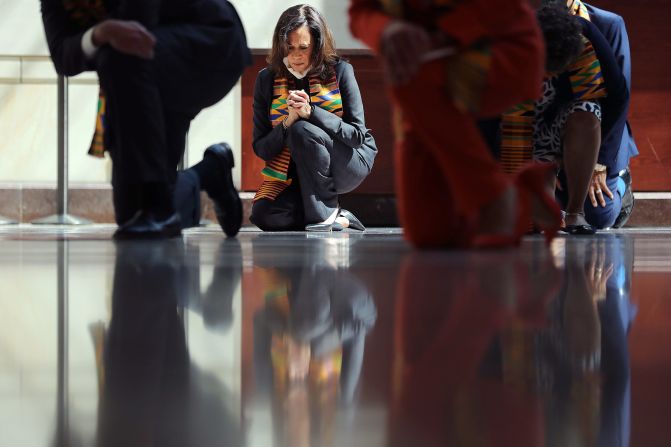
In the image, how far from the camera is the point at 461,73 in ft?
4.43

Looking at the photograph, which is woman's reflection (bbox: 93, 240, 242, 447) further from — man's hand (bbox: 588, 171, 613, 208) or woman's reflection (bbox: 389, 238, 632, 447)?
man's hand (bbox: 588, 171, 613, 208)

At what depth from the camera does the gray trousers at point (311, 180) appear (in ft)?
12.8

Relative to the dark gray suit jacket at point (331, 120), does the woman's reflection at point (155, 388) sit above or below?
below

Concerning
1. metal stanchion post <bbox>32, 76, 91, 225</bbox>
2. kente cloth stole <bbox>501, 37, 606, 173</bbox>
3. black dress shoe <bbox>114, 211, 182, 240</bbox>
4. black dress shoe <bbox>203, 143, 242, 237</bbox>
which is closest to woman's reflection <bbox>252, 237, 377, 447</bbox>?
black dress shoe <bbox>114, 211, 182, 240</bbox>

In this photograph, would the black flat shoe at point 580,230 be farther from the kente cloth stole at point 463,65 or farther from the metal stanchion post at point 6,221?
the metal stanchion post at point 6,221

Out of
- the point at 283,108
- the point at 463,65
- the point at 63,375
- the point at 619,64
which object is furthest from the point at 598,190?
the point at 63,375

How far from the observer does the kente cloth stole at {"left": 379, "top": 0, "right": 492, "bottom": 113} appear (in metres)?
1.34

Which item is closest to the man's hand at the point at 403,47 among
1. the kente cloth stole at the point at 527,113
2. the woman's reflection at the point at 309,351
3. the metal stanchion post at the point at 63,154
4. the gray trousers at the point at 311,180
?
the woman's reflection at the point at 309,351

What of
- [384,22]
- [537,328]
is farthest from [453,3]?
[537,328]

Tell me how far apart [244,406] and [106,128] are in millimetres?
1904

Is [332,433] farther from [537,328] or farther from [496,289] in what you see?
[496,289]

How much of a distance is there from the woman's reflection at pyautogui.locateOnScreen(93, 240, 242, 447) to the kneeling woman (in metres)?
3.12

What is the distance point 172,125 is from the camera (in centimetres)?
247

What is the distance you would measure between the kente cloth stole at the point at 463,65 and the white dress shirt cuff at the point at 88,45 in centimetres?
102
